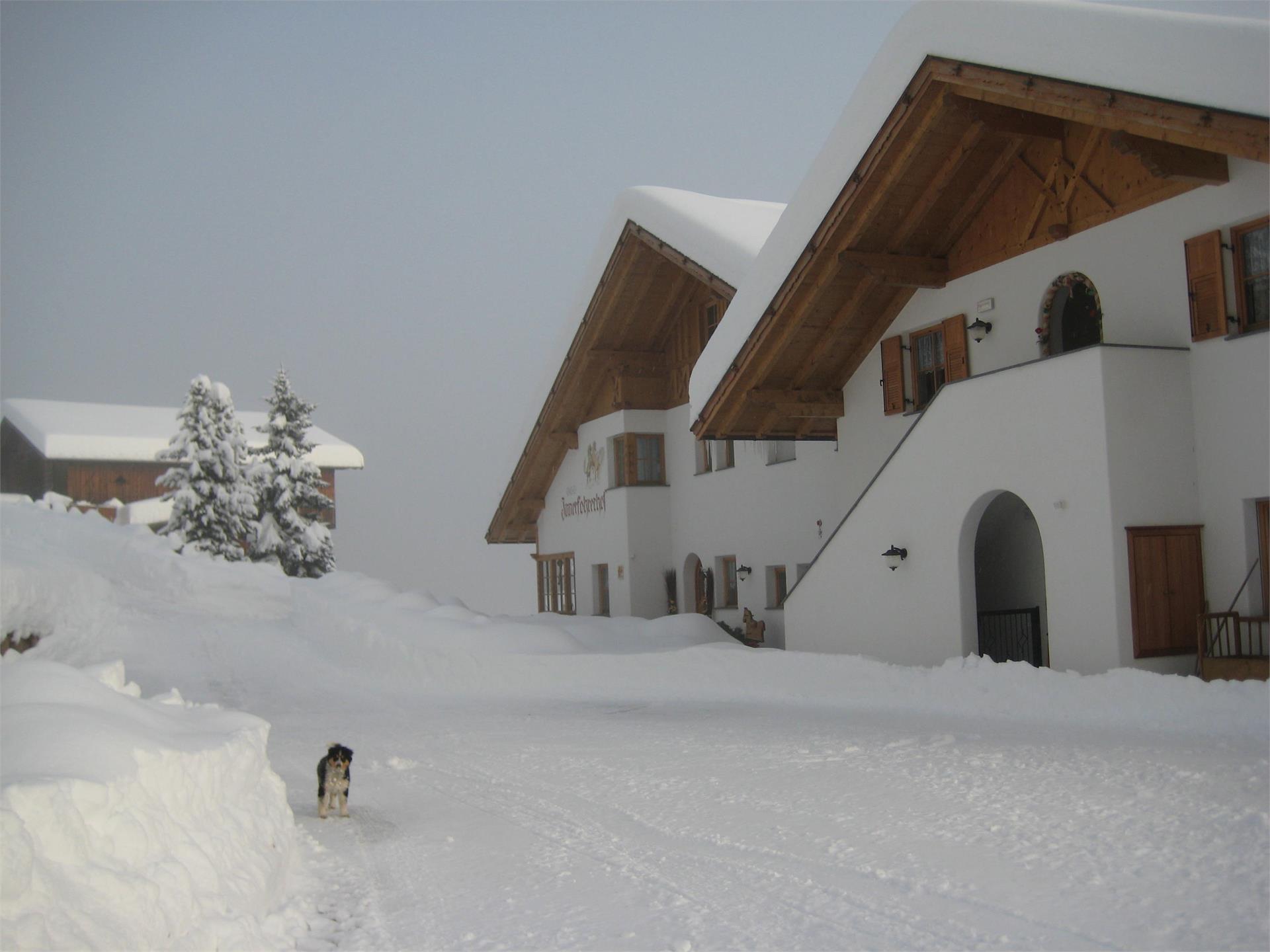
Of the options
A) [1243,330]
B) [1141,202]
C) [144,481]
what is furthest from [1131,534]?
[144,481]

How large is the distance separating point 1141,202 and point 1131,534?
13.6ft

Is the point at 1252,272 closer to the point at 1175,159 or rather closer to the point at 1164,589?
the point at 1175,159

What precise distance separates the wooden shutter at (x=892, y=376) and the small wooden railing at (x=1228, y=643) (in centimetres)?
677

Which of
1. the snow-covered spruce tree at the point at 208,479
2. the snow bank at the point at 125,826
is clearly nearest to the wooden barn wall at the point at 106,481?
the snow-covered spruce tree at the point at 208,479

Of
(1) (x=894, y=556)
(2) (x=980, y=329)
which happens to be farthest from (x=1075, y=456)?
(2) (x=980, y=329)

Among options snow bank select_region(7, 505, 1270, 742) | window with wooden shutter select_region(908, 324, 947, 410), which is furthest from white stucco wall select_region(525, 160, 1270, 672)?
snow bank select_region(7, 505, 1270, 742)

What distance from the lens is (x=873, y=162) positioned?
15.2 metres

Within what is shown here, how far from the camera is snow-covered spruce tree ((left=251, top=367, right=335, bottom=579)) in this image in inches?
1421

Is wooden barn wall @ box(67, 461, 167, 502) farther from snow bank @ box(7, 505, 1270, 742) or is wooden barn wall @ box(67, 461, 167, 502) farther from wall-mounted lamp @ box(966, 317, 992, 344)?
wall-mounted lamp @ box(966, 317, 992, 344)

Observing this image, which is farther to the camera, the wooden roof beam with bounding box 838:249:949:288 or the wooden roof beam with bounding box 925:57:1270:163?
the wooden roof beam with bounding box 838:249:949:288

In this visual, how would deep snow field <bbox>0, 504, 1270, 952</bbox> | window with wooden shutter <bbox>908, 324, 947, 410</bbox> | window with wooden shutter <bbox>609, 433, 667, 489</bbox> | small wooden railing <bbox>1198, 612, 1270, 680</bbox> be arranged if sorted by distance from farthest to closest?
window with wooden shutter <bbox>609, 433, 667, 489</bbox>, window with wooden shutter <bbox>908, 324, 947, 410</bbox>, small wooden railing <bbox>1198, 612, 1270, 680</bbox>, deep snow field <bbox>0, 504, 1270, 952</bbox>

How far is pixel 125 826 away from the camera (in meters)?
5.01

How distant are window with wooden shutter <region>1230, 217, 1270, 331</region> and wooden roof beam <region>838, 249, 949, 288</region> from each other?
4994 mm

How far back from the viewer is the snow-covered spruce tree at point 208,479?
3509 centimetres
